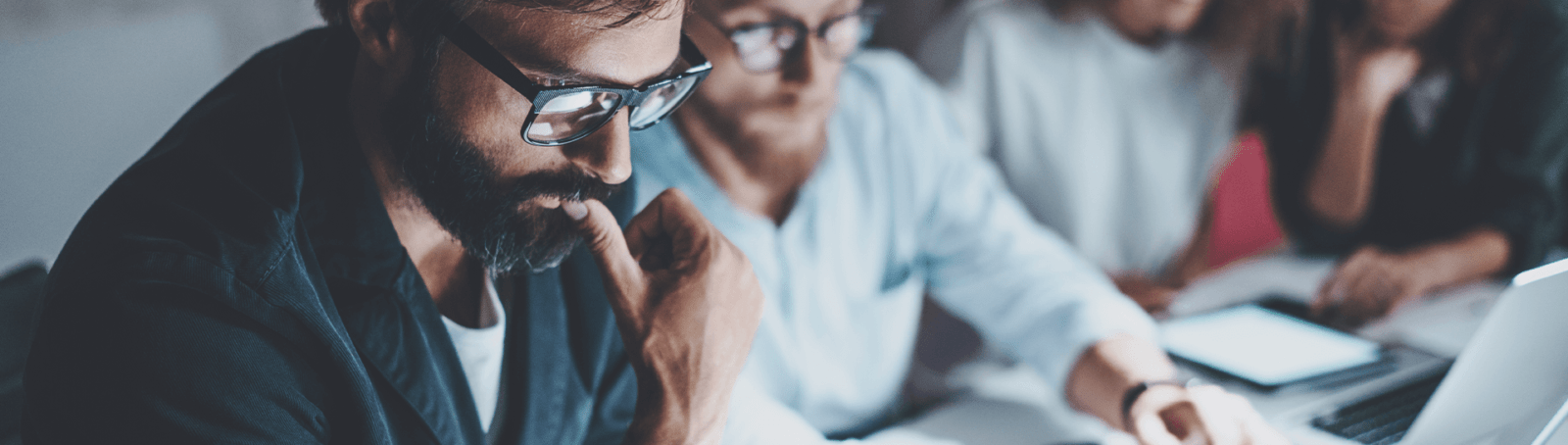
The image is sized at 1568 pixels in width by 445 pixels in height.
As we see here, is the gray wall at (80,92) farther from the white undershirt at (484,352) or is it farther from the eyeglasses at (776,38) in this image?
the eyeglasses at (776,38)

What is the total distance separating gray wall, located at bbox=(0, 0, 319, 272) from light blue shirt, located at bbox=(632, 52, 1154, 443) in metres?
0.52

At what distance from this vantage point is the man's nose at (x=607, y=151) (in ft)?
2.58

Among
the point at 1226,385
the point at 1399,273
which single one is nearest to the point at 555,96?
the point at 1226,385

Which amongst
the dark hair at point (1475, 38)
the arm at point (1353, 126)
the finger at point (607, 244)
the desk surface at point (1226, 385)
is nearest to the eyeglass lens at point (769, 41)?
the finger at point (607, 244)

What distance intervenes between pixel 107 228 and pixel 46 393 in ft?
0.41

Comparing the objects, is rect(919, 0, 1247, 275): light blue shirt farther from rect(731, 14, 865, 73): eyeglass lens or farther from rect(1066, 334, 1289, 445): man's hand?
rect(1066, 334, 1289, 445): man's hand

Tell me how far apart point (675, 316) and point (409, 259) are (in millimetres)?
266

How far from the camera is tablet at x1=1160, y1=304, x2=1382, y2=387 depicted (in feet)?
4.13

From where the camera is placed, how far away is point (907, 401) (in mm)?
1520

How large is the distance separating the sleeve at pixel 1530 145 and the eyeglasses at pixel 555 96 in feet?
6.45

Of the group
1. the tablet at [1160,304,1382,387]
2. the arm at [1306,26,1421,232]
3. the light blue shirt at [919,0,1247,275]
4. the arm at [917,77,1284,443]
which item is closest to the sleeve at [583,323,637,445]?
the arm at [917,77,1284,443]

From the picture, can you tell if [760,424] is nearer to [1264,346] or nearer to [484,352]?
[484,352]

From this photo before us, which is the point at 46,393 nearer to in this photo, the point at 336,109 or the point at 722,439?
the point at 336,109

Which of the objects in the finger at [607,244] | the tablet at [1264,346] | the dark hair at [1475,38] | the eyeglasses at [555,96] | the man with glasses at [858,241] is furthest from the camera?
the dark hair at [1475,38]
